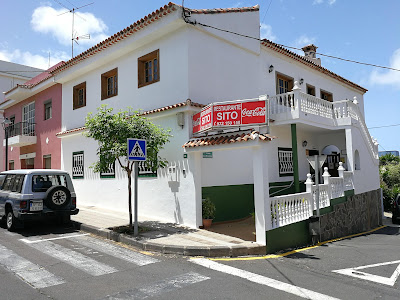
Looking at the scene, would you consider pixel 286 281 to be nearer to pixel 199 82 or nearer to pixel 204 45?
pixel 199 82

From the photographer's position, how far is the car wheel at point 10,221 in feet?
29.7

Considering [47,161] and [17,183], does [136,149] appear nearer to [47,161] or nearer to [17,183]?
[17,183]

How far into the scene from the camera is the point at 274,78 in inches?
545

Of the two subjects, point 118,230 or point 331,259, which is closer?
point 331,259

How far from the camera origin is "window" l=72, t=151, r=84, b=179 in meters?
14.4

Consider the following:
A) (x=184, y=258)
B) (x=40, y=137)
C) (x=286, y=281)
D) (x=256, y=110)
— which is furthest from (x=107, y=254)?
(x=40, y=137)

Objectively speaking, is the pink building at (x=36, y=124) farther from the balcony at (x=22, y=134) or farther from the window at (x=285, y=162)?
the window at (x=285, y=162)

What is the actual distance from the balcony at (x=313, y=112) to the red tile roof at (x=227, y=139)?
3.93 metres

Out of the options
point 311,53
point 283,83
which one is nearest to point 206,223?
point 283,83

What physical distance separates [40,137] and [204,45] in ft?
39.6

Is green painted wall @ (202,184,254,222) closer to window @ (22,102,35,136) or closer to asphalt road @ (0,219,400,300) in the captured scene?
asphalt road @ (0,219,400,300)

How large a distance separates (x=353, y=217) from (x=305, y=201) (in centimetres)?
475

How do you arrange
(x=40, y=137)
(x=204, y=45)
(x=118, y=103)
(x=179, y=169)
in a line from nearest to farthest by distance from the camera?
1. (x=179, y=169)
2. (x=204, y=45)
3. (x=118, y=103)
4. (x=40, y=137)

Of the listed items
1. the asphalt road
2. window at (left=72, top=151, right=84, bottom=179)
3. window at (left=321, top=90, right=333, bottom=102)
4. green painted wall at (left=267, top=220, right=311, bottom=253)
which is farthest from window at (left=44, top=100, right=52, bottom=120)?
window at (left=321, top=90, right=333, bottom=102)
